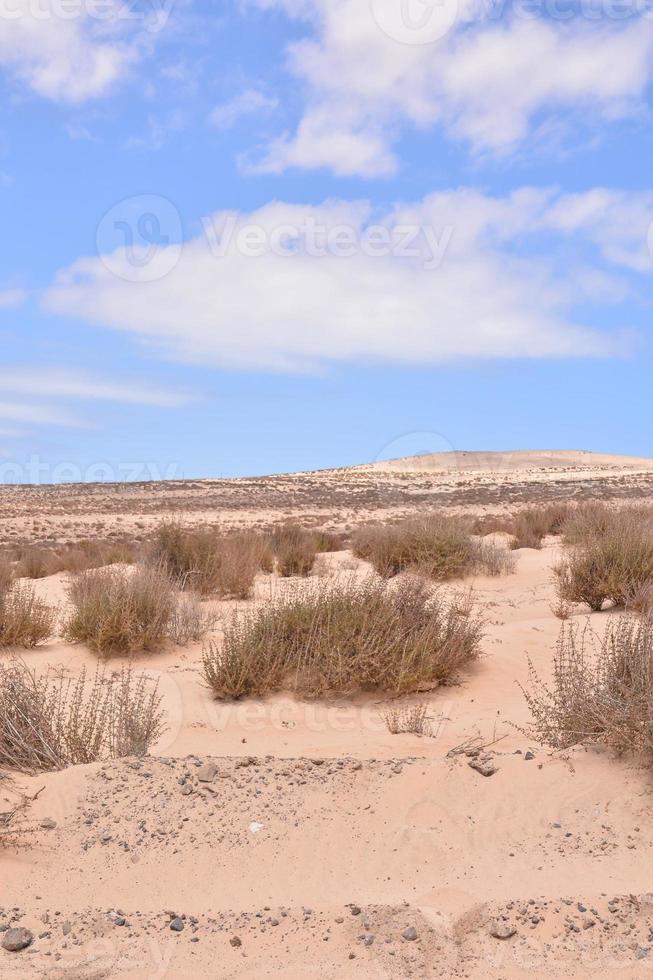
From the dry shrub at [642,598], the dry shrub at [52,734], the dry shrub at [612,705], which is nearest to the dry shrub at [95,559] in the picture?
the dry shrub at [642,598]

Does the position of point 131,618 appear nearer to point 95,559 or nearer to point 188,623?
point 188,623

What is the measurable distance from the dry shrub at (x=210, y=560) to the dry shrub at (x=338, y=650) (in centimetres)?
327

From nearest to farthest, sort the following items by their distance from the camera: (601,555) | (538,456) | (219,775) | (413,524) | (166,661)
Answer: (219,775), (166,661), (601,555), (413,524), (538,456)

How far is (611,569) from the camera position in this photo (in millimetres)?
10320

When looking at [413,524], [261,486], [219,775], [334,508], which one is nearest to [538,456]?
[261,486]

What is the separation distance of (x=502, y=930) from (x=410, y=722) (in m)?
2.72

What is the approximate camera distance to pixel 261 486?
2709 inches

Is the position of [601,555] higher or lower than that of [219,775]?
higher

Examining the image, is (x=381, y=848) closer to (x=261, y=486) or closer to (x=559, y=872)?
(x=559, y=872)

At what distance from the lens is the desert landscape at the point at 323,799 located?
378 centimetres

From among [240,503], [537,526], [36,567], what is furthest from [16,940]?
[240,503]

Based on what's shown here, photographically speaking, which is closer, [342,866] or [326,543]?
[342,866]

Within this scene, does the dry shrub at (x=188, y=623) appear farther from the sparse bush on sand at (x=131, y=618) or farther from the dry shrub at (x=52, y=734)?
the dry shrub at (x=52, y=734)

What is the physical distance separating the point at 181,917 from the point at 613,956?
1.88 meters
